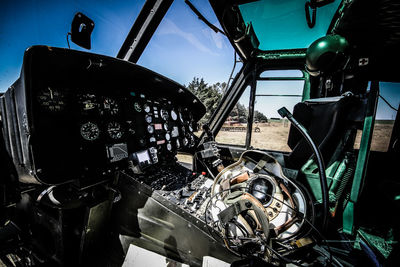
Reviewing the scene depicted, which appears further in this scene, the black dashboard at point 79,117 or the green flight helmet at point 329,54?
the green flight helmet at point 329,54

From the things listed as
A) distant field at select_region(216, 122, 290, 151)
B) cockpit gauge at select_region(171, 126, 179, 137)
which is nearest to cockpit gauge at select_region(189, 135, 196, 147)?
cockpit gauge at select_region(171, 126, 179, 137)

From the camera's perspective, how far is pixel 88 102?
53.2 inches

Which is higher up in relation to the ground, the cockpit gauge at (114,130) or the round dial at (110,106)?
the round dial at (110,106)

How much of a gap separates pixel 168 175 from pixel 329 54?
95.9 inches

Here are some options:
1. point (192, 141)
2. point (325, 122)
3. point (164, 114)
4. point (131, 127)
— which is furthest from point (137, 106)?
point (325, 122)

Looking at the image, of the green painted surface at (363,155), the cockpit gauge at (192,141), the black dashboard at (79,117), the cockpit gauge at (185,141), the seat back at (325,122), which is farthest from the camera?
the cockpit gauge at (192,141)

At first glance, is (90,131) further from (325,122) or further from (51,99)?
(325,122)

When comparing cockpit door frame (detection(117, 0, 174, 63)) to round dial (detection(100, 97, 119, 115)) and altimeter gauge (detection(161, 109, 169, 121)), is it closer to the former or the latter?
round dial (detection(100, 97, 119, 115))

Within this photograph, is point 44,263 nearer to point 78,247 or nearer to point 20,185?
point 78,247

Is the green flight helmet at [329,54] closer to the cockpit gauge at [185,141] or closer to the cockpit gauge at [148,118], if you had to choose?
the cockpit gauge at [185,141]

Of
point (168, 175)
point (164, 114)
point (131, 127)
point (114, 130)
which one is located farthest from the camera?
point (164, 114)

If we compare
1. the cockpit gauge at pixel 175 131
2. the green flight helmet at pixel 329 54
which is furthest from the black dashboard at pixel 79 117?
the green flight helmet at pixel 329 54

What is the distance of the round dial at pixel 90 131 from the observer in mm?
1277

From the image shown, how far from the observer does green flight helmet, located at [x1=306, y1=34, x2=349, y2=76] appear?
179cm
